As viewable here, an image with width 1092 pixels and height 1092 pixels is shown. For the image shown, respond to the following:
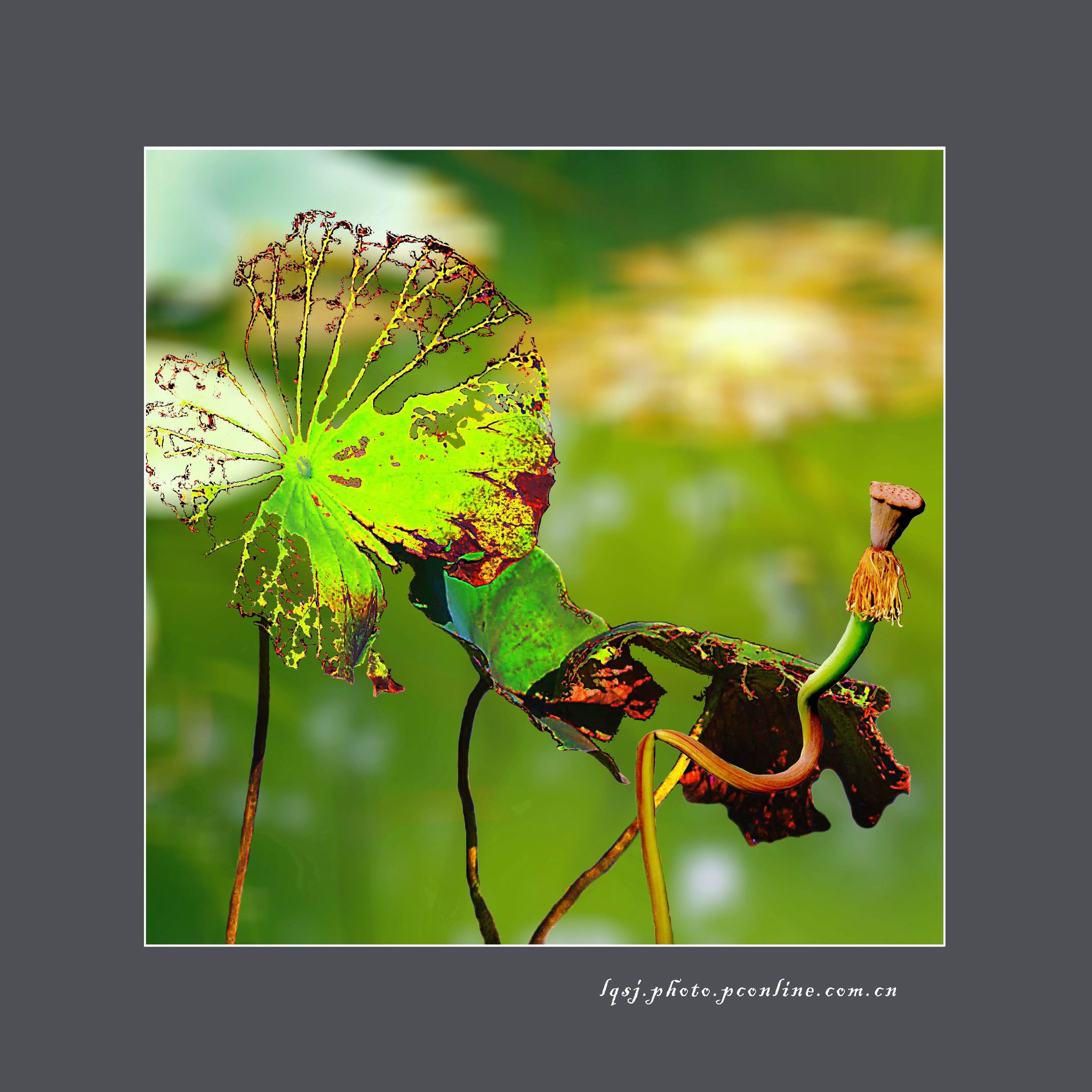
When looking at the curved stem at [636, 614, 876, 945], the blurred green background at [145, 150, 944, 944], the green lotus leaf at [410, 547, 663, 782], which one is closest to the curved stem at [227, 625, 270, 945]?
the blurred green background at [145, 150, 944, 944]

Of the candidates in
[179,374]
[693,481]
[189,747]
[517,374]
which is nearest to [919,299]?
[693,481]

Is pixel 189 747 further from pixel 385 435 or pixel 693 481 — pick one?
pixel 693 481

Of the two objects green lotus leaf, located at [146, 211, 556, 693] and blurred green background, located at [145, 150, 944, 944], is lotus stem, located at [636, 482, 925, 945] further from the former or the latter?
green lotus leaf, located at [146, 211, 556, 693]

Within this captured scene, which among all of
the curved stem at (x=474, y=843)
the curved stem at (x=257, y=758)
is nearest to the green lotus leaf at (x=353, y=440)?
the curved stem at (x=257, y=758)

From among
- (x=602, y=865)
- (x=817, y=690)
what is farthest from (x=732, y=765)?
(x=602, y=865)

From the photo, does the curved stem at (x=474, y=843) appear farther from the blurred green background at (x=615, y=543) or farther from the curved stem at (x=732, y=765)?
the curved stem at (x=732, y=765)

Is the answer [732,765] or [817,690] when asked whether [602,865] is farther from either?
[817,690]

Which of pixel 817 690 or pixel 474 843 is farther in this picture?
pixel 474 843
